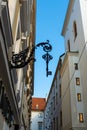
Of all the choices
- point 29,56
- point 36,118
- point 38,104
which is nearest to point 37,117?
point 36,118

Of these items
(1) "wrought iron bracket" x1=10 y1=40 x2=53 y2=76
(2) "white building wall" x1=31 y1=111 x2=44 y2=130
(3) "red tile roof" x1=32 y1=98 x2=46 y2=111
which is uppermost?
(1) "wrought iron bracket" x1=10 y1=40 x2=53 y2=76

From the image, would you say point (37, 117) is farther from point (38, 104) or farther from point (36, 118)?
point (38, 104)

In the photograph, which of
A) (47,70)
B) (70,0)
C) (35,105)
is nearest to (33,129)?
(35,105)

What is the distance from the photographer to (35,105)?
5944 centimetres

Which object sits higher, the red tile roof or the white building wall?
the red tile roof

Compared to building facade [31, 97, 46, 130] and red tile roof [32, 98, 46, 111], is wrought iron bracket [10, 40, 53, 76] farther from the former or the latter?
red tile roof [32, 98, 46, 111]

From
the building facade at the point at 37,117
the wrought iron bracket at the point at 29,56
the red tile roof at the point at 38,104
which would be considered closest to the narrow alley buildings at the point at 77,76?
the wrought iron bracket at the point at 29,56

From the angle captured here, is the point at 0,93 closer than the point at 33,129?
Yes

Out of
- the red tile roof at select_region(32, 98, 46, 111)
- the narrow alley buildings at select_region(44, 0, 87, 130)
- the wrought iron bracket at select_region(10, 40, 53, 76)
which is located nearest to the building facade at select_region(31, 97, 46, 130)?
the red tile roof at select_region(32, 98, 46, 111)

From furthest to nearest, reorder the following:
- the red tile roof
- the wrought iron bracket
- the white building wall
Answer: the red tile roof < the white building wall < the wrought iron bracket

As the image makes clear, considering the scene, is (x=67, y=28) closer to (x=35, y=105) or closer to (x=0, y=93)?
(x=0, y=93)

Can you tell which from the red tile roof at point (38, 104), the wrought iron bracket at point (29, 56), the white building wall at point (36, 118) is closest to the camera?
the wrought iron bracket at point (29, 56)

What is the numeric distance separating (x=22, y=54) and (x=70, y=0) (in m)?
21.1

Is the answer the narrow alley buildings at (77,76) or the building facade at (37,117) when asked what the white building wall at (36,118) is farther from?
the narrow alley buildings at (77,76)
